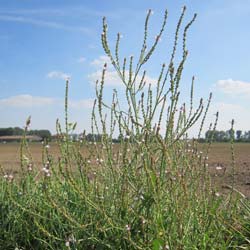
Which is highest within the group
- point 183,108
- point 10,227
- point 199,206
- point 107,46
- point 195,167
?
point 107,46

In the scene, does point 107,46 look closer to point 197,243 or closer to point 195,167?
point 195,167

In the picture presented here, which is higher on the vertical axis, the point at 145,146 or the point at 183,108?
the point at 183,108

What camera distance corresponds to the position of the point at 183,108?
323 centimetres

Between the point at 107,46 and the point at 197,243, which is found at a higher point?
the point at 107,46

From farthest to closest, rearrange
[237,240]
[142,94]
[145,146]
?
[237,240], [142,94], [145,146]

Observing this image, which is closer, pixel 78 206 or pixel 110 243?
pixel 110 243

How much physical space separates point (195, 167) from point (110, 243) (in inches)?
31.4

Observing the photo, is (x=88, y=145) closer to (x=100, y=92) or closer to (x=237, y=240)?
(x=100, y=92)

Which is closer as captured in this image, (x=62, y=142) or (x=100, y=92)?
(x=100, y=92)

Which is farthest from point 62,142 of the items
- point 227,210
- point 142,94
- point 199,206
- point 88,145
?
point 227,210

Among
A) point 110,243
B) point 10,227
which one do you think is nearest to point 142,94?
point 110,243

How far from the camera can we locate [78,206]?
3463 mm

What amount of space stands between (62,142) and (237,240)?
4.45 feet

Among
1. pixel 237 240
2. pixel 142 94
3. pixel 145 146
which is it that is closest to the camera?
pixel 145 146
